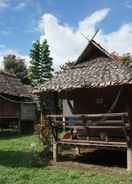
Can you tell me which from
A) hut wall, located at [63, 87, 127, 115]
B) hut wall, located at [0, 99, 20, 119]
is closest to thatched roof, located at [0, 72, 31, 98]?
hut wall, located at [0, 99, 20, 119]

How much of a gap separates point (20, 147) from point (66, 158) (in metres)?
4.11

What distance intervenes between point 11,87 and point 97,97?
15.4 m

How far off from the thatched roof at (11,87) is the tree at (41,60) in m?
20.8

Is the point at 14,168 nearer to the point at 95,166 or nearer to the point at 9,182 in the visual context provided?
the point at 9,182

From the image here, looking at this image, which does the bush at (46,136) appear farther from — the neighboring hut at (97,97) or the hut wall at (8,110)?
the hut wall at (8,110)

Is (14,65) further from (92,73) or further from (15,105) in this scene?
(92,73)

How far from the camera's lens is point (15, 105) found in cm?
2825

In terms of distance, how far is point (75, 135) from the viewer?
1427 centimetres

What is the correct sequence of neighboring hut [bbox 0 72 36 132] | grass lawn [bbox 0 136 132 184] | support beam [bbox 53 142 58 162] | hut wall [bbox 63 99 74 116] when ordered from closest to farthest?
grass lawn [bbox 0 136 132 184], support beam [bbox 53 142 58 162], hut wall [bbox 63 99 74 116], neighboring hut [bbox 0 72 36 132]

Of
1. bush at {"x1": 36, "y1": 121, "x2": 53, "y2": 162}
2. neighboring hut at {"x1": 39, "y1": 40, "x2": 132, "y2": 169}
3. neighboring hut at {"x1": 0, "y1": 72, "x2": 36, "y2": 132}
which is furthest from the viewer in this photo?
neighboring hut at {"x1": 0, "y1": 72, "x2": 36, "y2": 132}

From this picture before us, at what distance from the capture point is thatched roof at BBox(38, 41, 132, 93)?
1149 cm

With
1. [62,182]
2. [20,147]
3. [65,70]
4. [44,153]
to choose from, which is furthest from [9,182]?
[20,147]

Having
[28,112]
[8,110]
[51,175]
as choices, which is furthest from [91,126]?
[28,112]

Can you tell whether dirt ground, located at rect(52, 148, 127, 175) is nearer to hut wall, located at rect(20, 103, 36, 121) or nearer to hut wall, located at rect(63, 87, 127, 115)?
hut wall, located at rect(63, 87, 127, 115)
